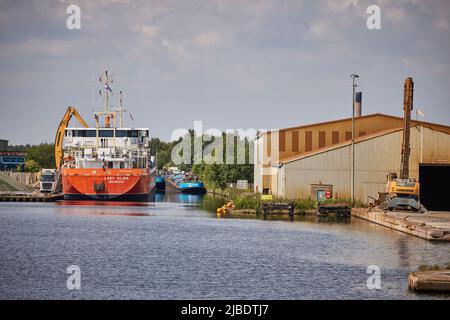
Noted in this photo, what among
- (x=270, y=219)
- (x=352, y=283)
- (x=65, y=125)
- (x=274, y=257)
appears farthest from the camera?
(x=65, y=125)

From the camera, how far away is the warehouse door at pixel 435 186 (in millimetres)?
71688

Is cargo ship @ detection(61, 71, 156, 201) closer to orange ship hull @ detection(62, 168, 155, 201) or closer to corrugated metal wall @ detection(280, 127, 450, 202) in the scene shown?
orange ship hull @ detection(62, 168, 155, 201)

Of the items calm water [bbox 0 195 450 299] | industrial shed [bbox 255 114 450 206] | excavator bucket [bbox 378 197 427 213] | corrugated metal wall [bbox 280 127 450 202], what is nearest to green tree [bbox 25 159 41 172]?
calm water [bbox 0 195 450 299]

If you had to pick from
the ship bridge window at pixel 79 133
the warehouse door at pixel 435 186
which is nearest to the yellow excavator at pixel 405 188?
the warehouse door at pixel 435 186

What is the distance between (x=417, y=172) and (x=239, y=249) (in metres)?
28.6

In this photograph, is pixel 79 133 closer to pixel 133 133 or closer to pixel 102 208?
pixel 133 133

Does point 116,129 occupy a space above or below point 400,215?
above

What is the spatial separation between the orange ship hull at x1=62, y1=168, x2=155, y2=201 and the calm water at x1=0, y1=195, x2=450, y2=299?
30.4 m

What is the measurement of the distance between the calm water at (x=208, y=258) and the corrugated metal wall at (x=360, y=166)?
257 inches

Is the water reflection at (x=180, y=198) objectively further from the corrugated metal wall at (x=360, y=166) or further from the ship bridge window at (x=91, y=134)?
the corrugated metal wall at (x=360, y=166)
